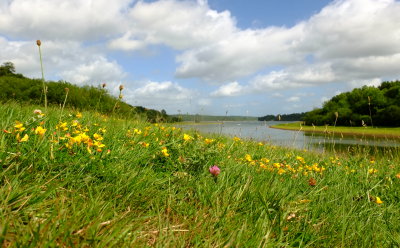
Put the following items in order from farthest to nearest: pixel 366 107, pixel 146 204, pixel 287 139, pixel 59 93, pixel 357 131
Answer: pixel 366 107 → pixel 357 131 → pixel 59 93 → pixel 287 139 → pixel 146 204

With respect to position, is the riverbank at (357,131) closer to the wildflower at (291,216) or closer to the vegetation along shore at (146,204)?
the vegetation along shore at (146,204)

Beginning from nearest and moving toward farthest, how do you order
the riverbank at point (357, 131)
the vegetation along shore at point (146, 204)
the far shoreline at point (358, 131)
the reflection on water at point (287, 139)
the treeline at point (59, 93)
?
1. the vegetation along shore at point (146, 204)
2. the reflection on water at point (287, 139)
3. the riverbank at point (357, 131)
4. the far shoreline at point (358, 131)
5. the treeline at point (59, 93)

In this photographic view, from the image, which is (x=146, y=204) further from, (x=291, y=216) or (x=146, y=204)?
(x=291, y=216)

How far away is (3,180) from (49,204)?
1.29 feet

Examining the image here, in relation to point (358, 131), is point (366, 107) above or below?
above

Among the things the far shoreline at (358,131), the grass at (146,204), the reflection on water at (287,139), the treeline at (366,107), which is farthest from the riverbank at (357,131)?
the treeline at (366,107)

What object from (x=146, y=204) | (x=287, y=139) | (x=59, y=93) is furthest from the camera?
(x=59, y=93)

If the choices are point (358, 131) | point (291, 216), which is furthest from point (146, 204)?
point (358, 131)

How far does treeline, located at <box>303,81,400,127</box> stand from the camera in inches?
2146

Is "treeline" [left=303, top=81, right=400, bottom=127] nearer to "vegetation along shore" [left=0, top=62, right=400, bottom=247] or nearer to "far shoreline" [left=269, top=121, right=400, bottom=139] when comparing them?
"far shoreline" [left=269, top=121, right=400, bottom=139]

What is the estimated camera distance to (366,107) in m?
60.5

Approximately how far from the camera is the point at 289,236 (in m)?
1.93

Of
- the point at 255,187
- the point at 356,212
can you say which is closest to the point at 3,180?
the point at 255,187

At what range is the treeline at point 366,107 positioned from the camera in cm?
5450
